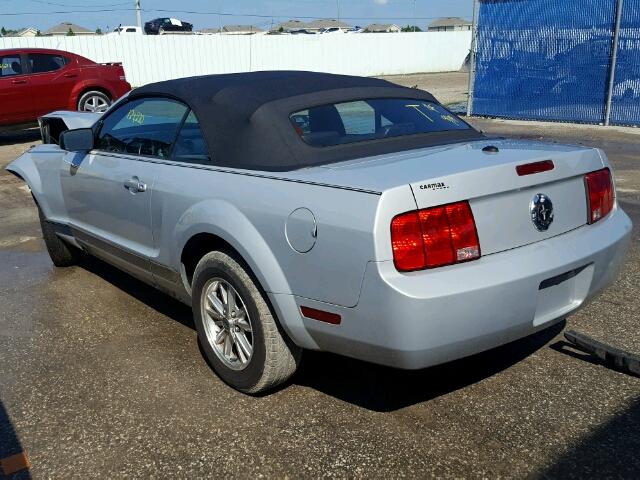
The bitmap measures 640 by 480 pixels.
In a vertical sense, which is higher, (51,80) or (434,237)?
(51,80)

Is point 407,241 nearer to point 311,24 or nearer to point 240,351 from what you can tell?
point 240,351

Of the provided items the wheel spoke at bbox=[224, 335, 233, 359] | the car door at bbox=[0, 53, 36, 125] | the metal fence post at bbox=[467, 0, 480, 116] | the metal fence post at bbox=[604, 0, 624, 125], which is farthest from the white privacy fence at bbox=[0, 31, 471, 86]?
the wheel spoke at bbox=[224, 335, 233, 359]

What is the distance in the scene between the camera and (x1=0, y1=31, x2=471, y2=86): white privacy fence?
23.8 meters

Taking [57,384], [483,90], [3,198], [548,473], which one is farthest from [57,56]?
[548,473]

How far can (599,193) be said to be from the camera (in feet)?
10.5

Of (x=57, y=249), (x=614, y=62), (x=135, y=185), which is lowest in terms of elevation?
(x=57, y=249)

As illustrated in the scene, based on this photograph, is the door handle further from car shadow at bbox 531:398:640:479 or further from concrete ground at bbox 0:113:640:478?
car shadow at bbox 531:398:640:479

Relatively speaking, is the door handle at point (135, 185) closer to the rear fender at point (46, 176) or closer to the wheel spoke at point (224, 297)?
the wheel spoke at point (224, 297)

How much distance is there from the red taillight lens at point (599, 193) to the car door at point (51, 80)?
37.8ft

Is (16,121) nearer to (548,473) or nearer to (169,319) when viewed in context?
(169,319)

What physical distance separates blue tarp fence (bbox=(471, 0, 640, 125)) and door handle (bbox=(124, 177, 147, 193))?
11.4m

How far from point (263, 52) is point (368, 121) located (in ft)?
84.8

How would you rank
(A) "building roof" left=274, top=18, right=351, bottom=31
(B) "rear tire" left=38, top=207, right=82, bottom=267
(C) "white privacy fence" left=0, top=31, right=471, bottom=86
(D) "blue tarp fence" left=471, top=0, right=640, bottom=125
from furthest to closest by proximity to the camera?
(A) "building roof" left=274, top=18, right=351, bottom=31 → (C) "white privacy fence" left=0, top=31, right=471, bottom=86 → (D) "blue tarp fence" left=471, top=0, right=640, bottom=125 → (B) "rear tire" left=38, top=207, right=82, bottom=267

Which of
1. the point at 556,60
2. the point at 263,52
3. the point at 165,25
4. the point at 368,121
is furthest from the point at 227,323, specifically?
the point at 165,25
